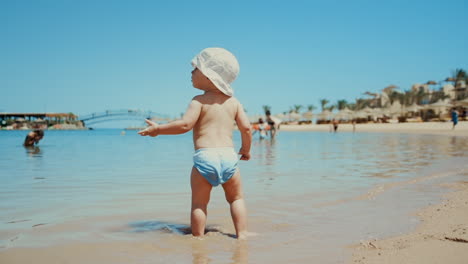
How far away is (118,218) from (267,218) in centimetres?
157

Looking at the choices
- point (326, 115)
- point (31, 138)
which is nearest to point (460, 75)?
point (326, 115)

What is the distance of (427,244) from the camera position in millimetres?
2721

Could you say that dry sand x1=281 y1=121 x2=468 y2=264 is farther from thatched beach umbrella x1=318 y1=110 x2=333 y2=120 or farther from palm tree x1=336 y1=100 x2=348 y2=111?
palm tree x1=336 y1=100 x2=348 y2=111

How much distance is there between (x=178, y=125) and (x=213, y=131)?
0.32m

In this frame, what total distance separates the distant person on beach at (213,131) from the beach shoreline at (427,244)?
43.2 inches

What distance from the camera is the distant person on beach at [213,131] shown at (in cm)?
330

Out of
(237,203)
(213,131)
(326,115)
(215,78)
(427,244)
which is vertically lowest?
(427,244)

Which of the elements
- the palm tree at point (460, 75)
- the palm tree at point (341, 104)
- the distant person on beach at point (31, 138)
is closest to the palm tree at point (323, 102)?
the palm tree at point (341, 104)

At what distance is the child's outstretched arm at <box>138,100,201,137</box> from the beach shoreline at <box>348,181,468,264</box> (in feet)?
5.24

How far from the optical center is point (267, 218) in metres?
4.16

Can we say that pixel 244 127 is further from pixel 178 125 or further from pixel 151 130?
pixel 151 130

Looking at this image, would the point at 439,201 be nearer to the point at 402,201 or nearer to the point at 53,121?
the point at 402,201

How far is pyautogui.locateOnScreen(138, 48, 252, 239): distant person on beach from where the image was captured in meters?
3.30

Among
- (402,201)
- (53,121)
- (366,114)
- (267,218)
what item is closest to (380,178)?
(402,201)
